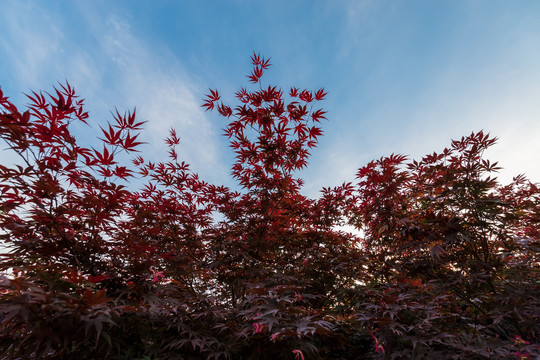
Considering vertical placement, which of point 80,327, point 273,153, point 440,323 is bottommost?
point 80,327

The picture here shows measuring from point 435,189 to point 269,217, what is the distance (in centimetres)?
281

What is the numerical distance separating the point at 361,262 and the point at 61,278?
3.52 meters

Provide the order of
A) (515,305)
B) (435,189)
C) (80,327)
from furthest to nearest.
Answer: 1. (435,189)
2. (515,305)
3. (80,327)

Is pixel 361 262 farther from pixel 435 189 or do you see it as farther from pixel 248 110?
pixel 248 110

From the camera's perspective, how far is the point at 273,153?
390cm

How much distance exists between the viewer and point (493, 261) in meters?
2.89

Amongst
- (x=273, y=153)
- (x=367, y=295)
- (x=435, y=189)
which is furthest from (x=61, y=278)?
(x=435, y=189)

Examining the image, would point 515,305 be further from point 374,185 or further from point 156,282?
point 156,282

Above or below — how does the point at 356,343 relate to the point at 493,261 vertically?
below

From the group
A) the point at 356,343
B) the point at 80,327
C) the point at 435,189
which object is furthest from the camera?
the point at 435,189

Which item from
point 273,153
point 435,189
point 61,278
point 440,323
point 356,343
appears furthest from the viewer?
point 273,153

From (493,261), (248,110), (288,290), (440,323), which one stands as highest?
(248,110)

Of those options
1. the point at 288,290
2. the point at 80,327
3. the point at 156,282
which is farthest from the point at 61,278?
the point at 288,290

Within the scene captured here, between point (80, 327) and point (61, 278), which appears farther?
point (61, 278)
